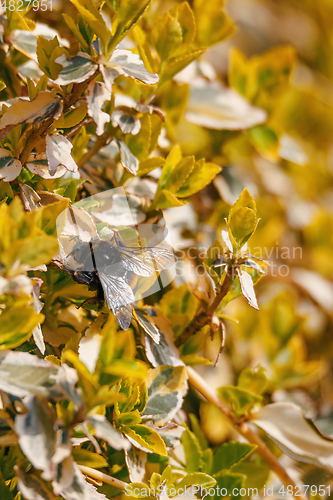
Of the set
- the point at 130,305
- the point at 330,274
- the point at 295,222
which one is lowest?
the point at 330,274

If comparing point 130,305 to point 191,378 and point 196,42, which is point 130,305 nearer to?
point 191,378

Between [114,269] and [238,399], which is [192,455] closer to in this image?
[238,399]

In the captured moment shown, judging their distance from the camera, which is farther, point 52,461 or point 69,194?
point 69,194

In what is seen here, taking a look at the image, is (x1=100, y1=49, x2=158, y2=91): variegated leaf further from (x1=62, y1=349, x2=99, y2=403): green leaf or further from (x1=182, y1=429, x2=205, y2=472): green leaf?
(x1=182, y1=429, x2=205, y2=472): green leaf

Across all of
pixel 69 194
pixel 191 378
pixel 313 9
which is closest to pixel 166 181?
pixel 69 194

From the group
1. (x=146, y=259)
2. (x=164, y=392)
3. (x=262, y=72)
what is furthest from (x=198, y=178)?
(x=262, y=72)

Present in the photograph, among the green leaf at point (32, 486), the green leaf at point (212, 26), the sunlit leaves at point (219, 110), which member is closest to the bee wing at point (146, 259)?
the green leaf at point (32, 486)

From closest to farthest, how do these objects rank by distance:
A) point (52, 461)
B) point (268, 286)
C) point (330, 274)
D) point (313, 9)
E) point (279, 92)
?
point (52, 461) < point (279, 92) < point (268, 286) < point (330, 274) < point (313, 9)
